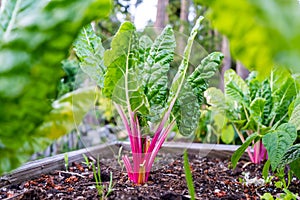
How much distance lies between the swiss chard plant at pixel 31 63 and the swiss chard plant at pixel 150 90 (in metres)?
0.48

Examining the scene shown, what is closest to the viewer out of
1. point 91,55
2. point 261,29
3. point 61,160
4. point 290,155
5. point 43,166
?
point 261,29

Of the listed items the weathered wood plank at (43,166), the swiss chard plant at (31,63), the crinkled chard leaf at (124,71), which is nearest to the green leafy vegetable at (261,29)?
the swiss chard plant at (31,63)

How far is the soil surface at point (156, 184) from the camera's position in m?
0.86

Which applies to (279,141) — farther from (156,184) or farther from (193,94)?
(156,184)

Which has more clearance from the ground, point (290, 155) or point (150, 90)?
point (150, 90)

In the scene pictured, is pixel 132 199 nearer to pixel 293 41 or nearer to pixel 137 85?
pixel 137 85

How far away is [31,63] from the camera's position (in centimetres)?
33

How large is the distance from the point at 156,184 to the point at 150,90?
267 mm

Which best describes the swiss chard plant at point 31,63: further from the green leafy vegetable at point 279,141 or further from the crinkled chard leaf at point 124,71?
the green leafy vegetable at point 279,141

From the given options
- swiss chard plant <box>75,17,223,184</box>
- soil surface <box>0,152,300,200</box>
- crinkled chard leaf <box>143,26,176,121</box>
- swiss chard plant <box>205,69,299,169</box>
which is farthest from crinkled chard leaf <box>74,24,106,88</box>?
swiss chard plant <box>205,69,299,169</box>

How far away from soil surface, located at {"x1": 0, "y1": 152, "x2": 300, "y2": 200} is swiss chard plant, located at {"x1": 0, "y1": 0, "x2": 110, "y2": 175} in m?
0.45

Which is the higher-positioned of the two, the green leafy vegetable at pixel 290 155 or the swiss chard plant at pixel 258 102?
the swiss chard plant at pixel 258 102

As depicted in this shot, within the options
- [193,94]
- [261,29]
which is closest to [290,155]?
[193,94]

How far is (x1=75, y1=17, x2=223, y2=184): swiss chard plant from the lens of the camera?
890 mm
